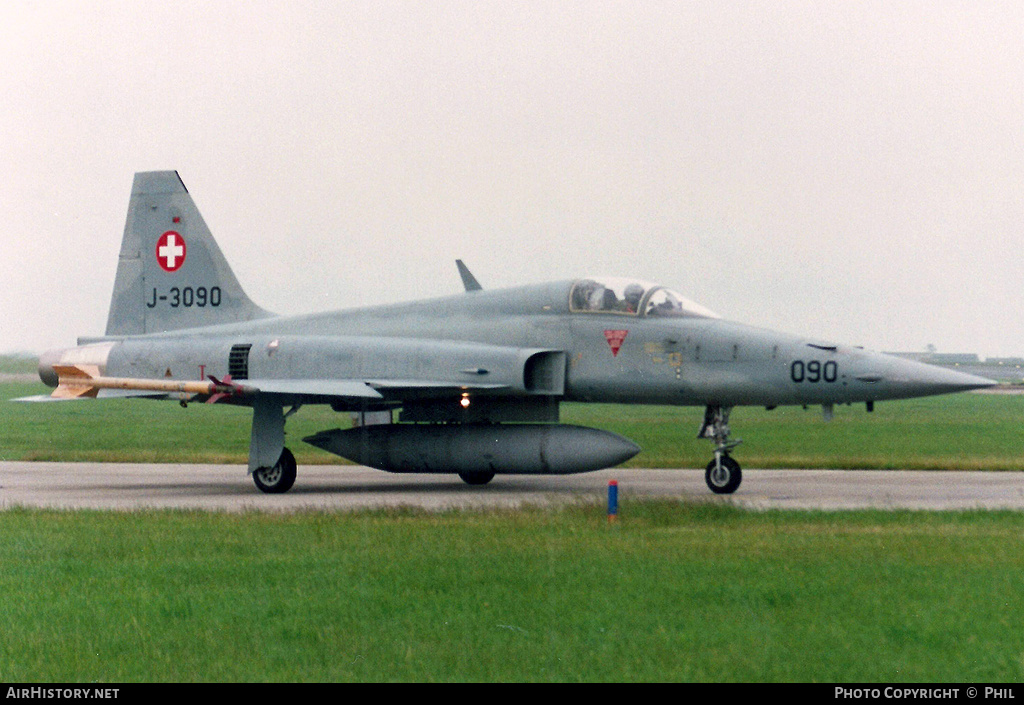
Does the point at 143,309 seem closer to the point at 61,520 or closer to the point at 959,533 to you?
the point at 61,520

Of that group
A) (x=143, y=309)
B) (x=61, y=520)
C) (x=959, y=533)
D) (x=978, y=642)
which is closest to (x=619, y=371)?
(x=959, y=533)

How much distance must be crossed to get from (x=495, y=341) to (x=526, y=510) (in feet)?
14.5

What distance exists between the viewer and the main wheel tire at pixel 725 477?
1641 cm

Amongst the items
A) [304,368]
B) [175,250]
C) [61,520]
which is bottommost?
[61,520]

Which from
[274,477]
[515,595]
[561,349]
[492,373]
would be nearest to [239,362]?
[274,477]

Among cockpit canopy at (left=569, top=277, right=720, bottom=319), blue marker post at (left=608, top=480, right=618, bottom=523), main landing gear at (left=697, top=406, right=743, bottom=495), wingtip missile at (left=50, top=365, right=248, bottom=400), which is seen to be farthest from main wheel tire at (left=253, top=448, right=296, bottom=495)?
blue marker post at (left=608, top=480, right=618, bottom=523)

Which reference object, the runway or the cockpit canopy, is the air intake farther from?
the cockpit canopy

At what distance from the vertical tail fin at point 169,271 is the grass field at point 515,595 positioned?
7.53 m

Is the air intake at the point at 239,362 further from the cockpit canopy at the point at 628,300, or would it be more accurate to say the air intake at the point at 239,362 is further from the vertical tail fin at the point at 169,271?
the cockpit canopy at the point at 628,300

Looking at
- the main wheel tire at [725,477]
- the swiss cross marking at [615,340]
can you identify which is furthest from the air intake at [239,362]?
the main wheel tire at [725,477]

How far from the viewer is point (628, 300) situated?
56.1 feet

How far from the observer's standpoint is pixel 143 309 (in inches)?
840

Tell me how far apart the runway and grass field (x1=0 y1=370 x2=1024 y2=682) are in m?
1.72

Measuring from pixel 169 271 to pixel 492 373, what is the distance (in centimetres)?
690
